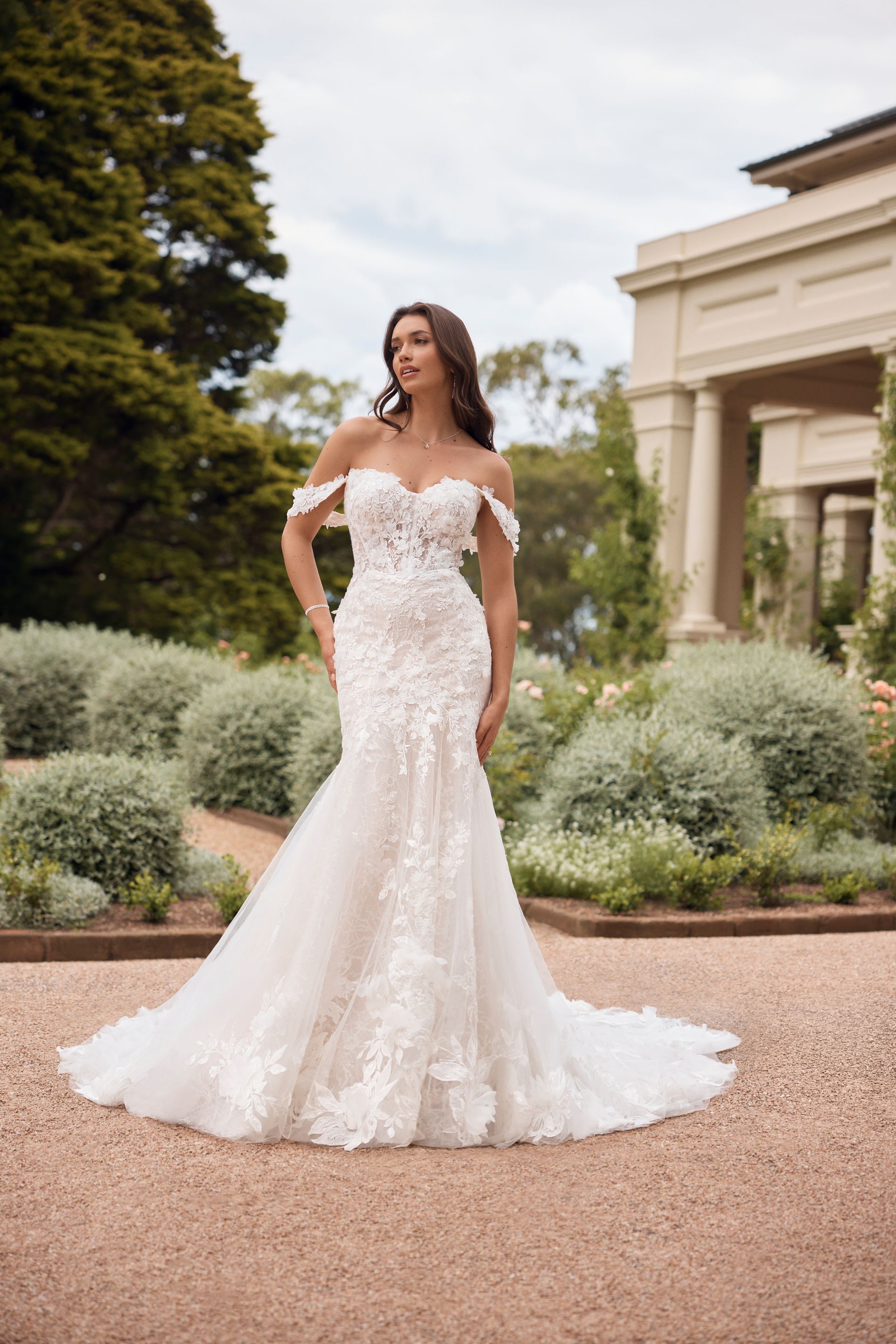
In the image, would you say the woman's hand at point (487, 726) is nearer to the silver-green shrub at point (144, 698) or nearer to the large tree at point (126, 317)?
the silver-green shrub at point (144, 698)

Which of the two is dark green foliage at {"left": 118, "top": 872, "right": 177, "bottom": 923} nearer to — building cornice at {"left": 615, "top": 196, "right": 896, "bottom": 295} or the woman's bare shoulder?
the woman's bare shoulder

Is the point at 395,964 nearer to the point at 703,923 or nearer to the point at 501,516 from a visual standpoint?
the point at 501,516

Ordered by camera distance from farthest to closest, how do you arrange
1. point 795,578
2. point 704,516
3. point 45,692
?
point 795,578, point 704,516, point 45,692

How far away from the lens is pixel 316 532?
3.81m

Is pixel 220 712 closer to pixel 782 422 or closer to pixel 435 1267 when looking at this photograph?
pixel 435 1267

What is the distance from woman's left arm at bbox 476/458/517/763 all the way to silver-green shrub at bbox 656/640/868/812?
15.0ft

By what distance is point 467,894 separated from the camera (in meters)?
3.43

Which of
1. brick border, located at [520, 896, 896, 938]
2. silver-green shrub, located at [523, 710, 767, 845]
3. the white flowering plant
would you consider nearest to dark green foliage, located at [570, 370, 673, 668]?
silver-green shrub, located at [523, 710, 767, 845]

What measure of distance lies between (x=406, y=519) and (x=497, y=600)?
0.43 meters

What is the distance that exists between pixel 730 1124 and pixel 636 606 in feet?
42.2

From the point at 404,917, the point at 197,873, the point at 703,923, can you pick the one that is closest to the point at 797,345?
the point at 703,923

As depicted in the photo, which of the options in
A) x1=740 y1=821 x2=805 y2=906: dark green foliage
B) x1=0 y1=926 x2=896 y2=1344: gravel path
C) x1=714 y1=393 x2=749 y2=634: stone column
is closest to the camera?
x1=0 y1=926 x2=896 y2=1344: gravel path

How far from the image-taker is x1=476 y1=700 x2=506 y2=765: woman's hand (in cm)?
365

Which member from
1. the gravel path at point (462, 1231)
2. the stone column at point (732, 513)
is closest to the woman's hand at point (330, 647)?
the gravel path at point (462, 1231)
